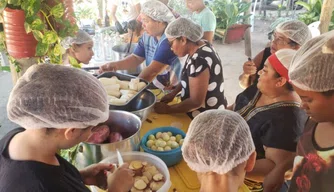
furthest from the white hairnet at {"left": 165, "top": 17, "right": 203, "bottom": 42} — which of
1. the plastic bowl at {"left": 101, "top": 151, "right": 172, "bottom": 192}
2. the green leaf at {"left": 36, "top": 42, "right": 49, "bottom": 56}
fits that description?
the green leaf at {"left": 36, "top": 42, "right": 49, "bottom": 56}

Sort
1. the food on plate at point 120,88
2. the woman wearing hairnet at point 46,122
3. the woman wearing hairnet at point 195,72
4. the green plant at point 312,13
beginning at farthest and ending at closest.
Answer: the green plant at point 312,13
the woman wearing hairnet at point 195,72
the food on plate at point 120,88
the woman wearing hairnet at point 46,122

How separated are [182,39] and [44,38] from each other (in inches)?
51.8

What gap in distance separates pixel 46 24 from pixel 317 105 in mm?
1406

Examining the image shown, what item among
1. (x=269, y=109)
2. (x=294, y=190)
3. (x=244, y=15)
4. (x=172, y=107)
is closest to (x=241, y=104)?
(x=269, y=109)

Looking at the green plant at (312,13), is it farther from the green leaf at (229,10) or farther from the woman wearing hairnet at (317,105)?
the woman wearing hairnet at (317,105)

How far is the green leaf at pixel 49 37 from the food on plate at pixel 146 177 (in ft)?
2.62

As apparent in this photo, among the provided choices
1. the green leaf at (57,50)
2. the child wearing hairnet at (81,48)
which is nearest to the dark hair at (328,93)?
the green leaf at (57,50)

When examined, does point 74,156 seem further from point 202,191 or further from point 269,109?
point 269,109

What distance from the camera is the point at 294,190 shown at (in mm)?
1597

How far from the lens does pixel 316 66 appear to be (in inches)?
51.3

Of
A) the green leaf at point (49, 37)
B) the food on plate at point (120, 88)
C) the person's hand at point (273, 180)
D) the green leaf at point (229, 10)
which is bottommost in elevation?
the person's hand at point (273, 180)

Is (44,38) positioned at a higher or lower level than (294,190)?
higher

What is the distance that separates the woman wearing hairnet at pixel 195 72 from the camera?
2316 millimetres

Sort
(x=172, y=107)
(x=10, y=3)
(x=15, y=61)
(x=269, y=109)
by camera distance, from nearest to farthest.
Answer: (x=10, y=3) < (x=15, y=61) < (x=269, y=109) < (x=172, y=107)
